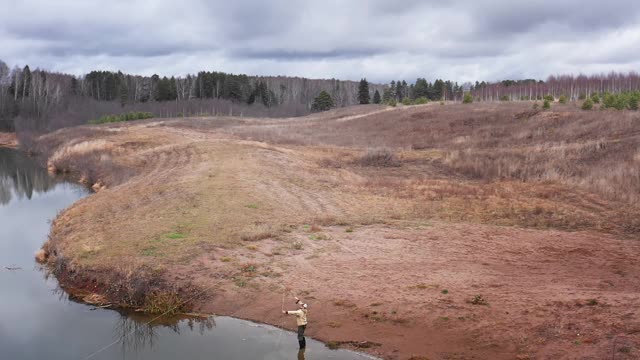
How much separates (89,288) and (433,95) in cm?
12668

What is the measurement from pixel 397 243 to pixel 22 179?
4135 cm

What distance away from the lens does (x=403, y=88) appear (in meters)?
167

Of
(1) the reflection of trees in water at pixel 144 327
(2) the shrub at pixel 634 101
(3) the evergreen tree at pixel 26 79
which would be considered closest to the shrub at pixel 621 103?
(2) the shrub at pixel 634 101

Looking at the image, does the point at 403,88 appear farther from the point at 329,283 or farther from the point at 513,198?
the point at 329,283

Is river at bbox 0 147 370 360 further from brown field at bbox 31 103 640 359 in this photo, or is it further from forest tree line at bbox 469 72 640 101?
forest tree line at bbox 469 72 640 101

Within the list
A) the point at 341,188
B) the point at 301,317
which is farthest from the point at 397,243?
the point at 341,188

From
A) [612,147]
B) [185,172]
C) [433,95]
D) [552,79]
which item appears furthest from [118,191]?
[552,79]

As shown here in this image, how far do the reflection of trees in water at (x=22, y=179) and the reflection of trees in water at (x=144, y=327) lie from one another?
27304mm

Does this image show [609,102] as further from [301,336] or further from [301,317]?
[301,317]

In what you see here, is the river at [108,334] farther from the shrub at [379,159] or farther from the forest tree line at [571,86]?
the forest tree line at [571,86]

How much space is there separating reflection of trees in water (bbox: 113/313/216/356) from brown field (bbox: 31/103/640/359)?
621 millimetres

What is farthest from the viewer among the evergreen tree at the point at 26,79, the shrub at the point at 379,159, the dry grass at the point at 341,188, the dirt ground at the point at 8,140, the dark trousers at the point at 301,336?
the evergreen tree at the point at 26,79

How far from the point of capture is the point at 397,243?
2219 centimetres

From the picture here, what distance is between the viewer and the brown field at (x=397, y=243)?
49.7ft
